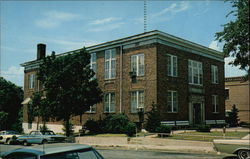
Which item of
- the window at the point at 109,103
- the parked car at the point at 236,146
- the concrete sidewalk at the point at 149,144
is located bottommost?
the concrete sidewalk at the point at 149,144

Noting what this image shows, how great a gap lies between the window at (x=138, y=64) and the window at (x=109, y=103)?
4.26 metres

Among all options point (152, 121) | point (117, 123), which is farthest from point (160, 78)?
point (117, 123)

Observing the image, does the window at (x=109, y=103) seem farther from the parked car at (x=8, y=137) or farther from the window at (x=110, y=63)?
the parked car at (x=8, y=137)

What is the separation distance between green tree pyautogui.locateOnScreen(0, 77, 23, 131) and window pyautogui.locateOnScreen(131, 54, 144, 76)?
2860cm

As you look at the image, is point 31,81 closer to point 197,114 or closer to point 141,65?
point 141,65

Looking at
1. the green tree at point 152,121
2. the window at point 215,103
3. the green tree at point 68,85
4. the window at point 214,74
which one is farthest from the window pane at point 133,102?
the window at point 214,74

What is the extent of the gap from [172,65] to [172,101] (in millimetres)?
3752

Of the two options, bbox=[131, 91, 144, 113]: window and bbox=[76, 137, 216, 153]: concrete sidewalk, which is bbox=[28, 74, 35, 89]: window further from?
bbox=[131, 91, 144, 113]: window

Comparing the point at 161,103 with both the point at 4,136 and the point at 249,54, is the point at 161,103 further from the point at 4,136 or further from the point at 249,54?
the point at 4,136

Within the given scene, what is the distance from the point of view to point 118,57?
30.2m

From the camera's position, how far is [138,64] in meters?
28.1

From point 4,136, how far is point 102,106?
35.2 feet

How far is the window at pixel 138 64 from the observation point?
1094 inches

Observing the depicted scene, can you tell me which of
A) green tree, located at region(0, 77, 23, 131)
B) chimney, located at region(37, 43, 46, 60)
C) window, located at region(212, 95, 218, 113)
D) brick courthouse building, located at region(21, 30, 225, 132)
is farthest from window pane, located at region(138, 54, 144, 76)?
green tree, located at region(0, 77, 23, 131)
